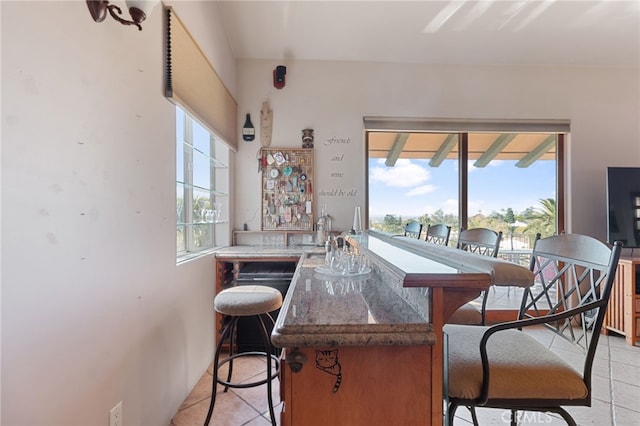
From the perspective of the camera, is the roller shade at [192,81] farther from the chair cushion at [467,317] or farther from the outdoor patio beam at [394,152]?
the chair cushion at [467,317]

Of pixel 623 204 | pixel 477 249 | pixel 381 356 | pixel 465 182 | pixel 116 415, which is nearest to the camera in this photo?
pixel 381 356

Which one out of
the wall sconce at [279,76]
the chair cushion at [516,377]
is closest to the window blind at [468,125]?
the wall sconce at [279,76]

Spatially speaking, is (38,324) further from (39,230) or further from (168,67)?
(168,67)

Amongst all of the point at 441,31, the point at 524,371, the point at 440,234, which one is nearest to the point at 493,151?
the point at 441,31

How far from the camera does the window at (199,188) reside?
5.99 ft

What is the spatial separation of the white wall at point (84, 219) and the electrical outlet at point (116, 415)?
0.03 m

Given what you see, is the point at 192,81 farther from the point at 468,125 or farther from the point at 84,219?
the point at 468,125

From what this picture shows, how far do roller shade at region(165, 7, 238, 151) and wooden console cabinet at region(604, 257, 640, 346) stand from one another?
11.5 ft

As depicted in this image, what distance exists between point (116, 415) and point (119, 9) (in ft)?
4.64

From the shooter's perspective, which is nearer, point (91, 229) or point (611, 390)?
point (91, 229)

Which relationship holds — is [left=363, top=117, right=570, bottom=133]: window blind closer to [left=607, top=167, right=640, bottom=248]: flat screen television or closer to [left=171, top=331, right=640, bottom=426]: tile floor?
[left=607, top=167, right=640, bottom=248]: flat screen television

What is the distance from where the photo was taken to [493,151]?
10.0ft

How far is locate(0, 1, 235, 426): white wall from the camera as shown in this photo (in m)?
0.72

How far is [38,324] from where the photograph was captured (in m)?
0.77
